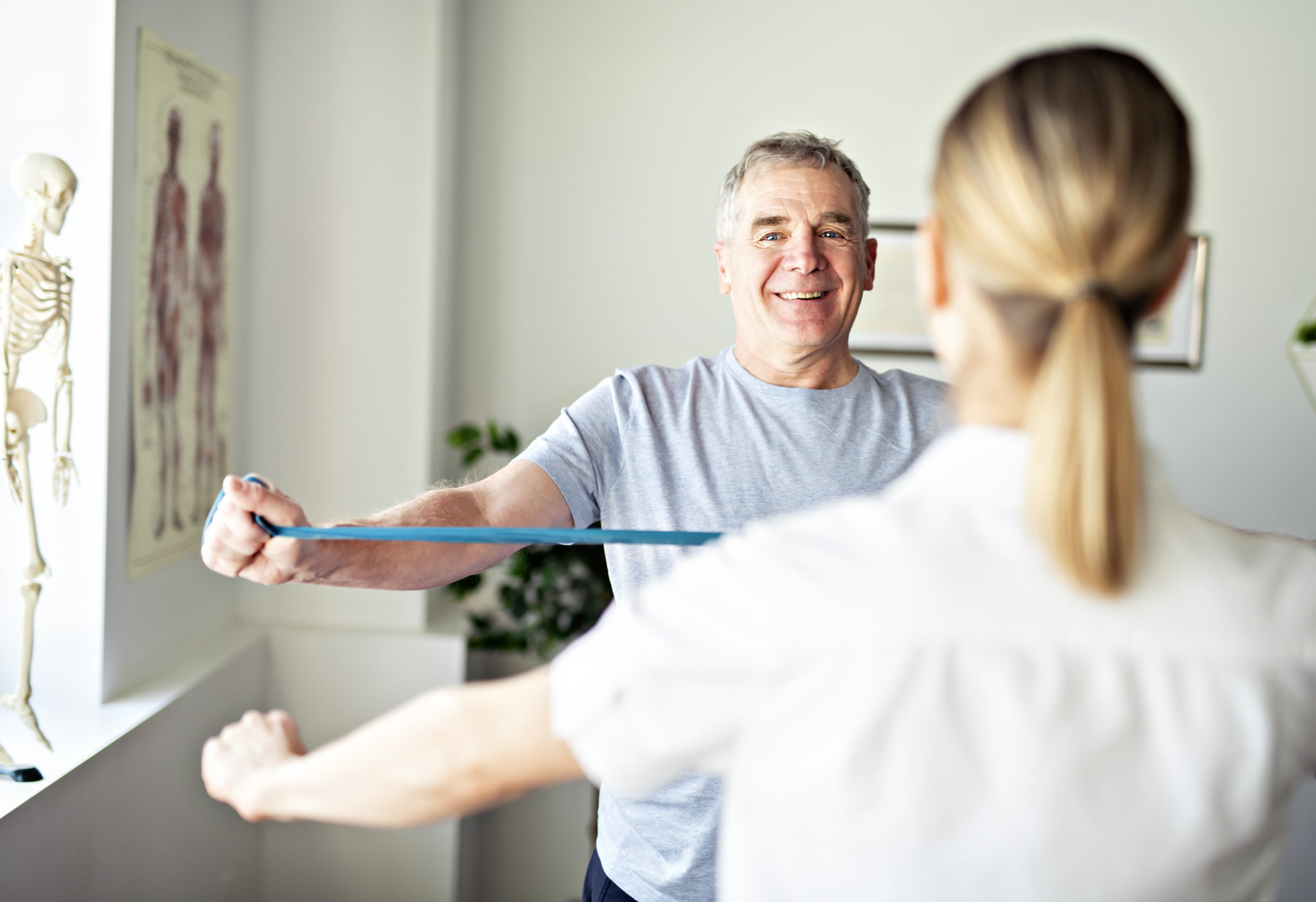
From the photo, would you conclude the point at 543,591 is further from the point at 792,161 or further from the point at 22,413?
the point at 792,161

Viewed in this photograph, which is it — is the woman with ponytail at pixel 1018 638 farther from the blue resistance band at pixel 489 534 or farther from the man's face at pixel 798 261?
the man's face at pixel 798 261

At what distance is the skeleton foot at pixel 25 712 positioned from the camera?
196cm

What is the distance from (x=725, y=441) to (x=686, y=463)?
3.0 inches

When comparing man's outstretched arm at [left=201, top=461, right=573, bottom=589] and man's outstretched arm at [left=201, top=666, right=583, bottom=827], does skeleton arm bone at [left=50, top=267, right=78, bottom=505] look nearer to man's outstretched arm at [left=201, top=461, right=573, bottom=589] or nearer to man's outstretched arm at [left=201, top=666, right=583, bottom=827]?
man's outstretched arm at [left=201, top=461, right=573, bottom=589]

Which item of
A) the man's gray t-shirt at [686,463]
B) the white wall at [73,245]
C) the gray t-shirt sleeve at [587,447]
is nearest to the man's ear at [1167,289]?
the man's gray t-shirt at [686,463]

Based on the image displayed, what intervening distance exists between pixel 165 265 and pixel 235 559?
4.67 feet

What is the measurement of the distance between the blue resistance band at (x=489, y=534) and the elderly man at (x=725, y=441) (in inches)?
6.2

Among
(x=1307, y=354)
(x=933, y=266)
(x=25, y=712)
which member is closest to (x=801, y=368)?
(x=1307, y=354)

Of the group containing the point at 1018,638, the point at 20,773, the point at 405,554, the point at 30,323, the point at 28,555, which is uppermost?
the point at 30,323

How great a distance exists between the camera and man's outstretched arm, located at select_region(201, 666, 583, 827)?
723 millimetres

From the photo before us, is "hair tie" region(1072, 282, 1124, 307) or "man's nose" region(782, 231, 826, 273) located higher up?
"man's nose" region(782, 231, 826, 273)

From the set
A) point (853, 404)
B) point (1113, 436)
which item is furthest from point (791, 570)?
point (853, 404)

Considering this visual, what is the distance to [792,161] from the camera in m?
1.70

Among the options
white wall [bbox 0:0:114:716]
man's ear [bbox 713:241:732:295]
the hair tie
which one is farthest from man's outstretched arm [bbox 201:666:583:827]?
white wall [bbox 0:0:114:716]
